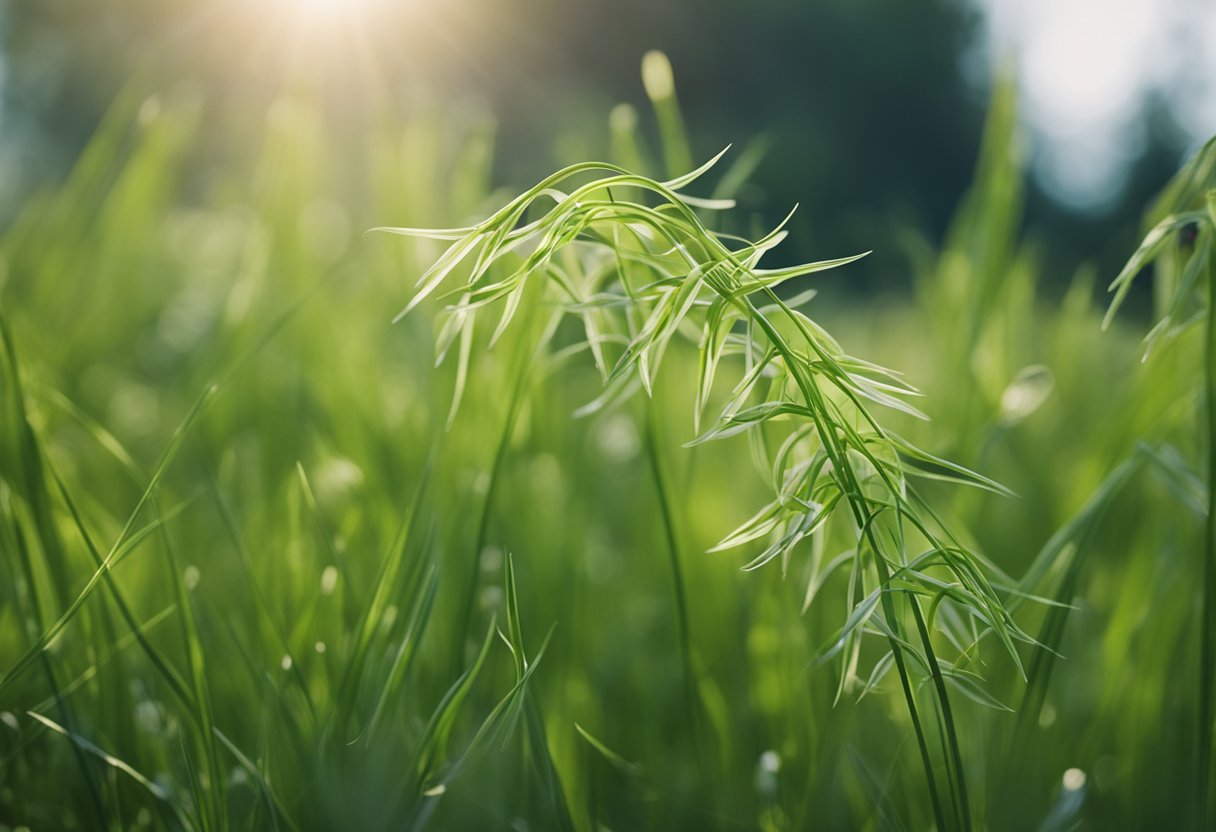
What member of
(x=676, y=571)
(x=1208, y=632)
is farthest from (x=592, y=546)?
(x=1208, y=632)

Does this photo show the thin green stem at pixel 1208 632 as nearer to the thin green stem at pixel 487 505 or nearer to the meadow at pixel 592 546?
the meadow at pixel 592 546

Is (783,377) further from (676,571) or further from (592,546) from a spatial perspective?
(592,546)

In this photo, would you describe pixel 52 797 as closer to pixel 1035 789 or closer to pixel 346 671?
pixel 346 671

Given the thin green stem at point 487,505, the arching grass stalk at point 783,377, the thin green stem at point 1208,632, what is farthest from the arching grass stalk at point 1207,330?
the thin green stem at point 487,505

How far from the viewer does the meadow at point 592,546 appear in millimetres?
298

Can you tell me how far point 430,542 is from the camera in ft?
1.27

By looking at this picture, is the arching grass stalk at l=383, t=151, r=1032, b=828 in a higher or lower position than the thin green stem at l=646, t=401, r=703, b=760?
higher

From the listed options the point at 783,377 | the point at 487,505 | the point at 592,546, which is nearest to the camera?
the point at 783,377

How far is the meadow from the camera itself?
298 mm

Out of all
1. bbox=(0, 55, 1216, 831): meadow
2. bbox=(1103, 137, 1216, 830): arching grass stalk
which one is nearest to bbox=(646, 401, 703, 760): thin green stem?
bbox=(0, 55, 1216, 831): meadow

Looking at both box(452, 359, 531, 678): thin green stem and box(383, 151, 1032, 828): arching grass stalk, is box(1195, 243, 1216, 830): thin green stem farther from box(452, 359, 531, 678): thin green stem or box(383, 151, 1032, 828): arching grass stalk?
box(452, 359, 531, 678): thin green stem

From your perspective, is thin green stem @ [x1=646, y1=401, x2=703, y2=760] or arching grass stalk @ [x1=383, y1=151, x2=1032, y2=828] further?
thin green stem @ [x1=646, y1=401, x2=703, y2=760]

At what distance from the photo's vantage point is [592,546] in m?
0.71

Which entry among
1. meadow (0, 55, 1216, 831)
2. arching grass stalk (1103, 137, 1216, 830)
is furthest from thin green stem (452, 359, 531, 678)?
arching grass stalk (1103, 137, 1216, 830)
